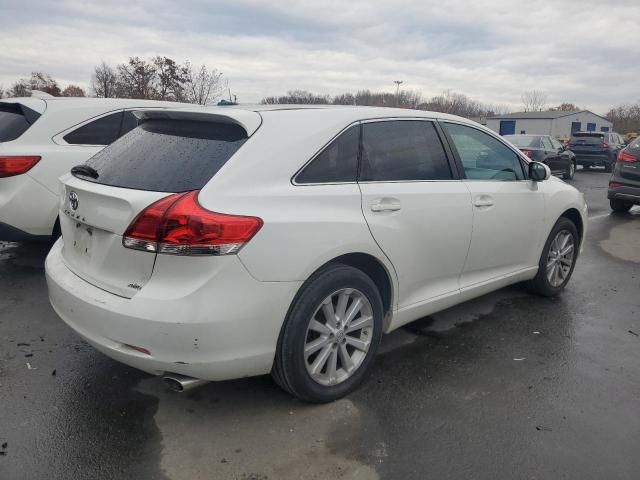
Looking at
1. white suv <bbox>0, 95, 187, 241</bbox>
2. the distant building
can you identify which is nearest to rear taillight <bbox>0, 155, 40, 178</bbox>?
white suv <bbox>0, 95, 187, 241</bbox>

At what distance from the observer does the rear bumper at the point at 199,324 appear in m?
2.38

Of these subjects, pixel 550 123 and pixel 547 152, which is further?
pixel 550 123

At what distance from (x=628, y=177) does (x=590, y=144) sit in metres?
13.0

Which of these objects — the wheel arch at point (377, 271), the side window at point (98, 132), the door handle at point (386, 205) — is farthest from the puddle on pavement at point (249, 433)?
the side window at point (98, 132)

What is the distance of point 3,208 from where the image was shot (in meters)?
4.64

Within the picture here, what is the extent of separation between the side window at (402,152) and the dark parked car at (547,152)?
13.1 meters

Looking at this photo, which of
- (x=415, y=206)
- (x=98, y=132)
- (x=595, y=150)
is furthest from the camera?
(x=595, y=150)

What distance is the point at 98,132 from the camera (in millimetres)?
5277

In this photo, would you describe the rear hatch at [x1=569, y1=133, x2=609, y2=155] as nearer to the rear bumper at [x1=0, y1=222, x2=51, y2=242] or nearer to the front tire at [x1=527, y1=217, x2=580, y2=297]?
the front tire at [x1=527, y1=217, x2=580, y2=297]

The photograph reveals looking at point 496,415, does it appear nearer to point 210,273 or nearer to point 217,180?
point 210,273

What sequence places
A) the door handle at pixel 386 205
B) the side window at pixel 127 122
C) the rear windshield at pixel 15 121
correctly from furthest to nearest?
the side window at pixel 127 122 < the rear windshield at pixel 15 121 < the door handle at pixel 386 205

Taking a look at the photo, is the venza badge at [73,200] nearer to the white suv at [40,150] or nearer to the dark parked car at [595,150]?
the white suv at [40,150]

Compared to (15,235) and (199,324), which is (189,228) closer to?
(199,324)

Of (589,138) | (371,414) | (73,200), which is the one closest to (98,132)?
(73,200)
